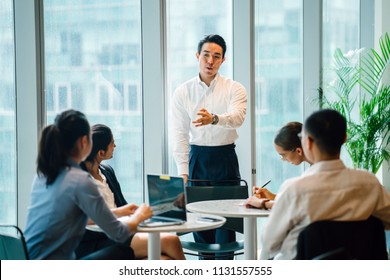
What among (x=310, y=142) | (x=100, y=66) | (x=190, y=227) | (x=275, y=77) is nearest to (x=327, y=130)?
(x=310, y=142)

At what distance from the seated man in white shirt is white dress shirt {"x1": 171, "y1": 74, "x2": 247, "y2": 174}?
6.77ft

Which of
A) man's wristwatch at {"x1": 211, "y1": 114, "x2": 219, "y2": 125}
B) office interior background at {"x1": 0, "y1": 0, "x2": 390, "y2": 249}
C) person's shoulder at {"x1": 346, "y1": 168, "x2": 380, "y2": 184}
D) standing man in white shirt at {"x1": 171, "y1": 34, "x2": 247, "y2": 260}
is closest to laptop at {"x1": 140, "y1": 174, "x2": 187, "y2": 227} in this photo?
person's shoulder at {"x1": 346, "y1": 168, "x2": 380, "y2": 184}

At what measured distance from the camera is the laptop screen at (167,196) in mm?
2939

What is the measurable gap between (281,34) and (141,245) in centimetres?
282

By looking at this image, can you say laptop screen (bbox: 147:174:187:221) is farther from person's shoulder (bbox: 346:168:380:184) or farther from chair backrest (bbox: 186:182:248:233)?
chair backrest (bbox: 186:182:248:233)

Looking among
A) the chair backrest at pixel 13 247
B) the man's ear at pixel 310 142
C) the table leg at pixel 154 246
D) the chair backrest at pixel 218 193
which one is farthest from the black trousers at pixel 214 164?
the man's ear at pixel 310 142

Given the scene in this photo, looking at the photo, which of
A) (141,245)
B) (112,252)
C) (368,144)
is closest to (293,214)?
(112,252)

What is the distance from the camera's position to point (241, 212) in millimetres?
3293

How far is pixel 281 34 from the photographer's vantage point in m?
5.62

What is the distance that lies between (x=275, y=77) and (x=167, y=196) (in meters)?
2.89

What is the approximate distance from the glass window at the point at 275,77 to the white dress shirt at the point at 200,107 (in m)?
0.86

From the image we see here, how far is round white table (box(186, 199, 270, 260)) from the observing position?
3287 mm

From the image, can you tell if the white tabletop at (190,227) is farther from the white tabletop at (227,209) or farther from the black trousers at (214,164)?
the black trousers at (214,164)

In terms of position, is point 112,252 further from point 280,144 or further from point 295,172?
point 295,172
